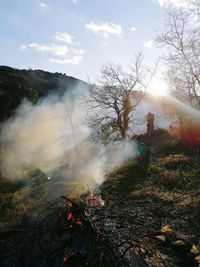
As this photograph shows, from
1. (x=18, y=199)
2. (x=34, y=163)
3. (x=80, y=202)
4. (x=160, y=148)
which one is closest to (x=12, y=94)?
(x=34, y=163)

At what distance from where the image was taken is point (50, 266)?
632cm

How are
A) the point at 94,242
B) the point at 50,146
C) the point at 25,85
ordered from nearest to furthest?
the point at 94,242 < the point at 50,146 < the point at 25,85

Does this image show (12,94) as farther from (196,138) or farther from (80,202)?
(80,202)

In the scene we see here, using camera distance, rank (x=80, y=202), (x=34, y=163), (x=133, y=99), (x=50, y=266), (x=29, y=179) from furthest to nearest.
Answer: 1. (x=133, y=99)
2. (x=34, y=163)
3. (x=29, y=179)
4. (x=80, y=202)
5. (x=50, y=266)

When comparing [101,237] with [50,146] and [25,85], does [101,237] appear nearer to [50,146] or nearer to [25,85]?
[50,146]

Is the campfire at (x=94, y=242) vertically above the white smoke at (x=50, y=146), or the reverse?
the campfire at (x=94, y=242)

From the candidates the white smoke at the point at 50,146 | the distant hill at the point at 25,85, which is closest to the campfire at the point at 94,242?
the white smoke at the point at 50,146

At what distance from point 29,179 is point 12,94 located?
780 inches

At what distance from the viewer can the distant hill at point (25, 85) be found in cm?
3891

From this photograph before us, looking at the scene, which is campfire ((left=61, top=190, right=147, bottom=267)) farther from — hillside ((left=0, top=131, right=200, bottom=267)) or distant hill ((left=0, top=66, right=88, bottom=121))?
distant hill ((left=0, top=66, right=88, bottom=121))

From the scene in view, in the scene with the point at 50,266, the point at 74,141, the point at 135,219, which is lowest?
the point at 74,141

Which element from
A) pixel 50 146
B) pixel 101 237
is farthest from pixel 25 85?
pixel 101 237

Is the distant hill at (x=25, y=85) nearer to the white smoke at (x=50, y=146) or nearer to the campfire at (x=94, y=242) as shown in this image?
the white smoke at (x=50, y=146)

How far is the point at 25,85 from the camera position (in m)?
50.2
